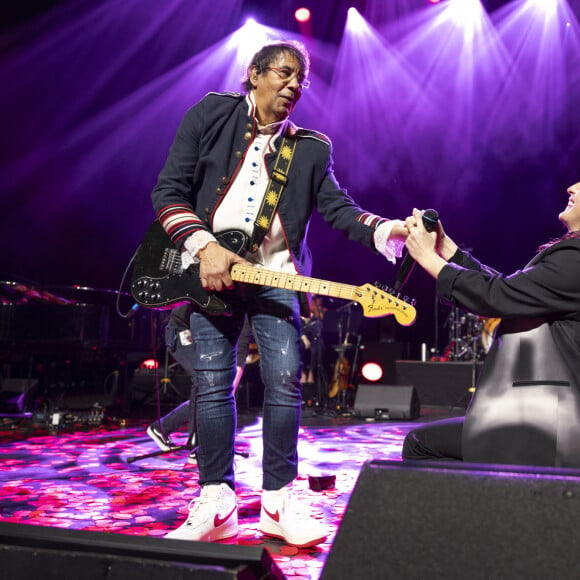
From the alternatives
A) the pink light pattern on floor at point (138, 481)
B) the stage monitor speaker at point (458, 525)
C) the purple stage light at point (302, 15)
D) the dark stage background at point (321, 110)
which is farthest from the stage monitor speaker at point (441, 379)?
the stage monitor speaker at point (458, 525)

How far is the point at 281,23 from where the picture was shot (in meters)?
10.2

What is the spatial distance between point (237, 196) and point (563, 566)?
190cm

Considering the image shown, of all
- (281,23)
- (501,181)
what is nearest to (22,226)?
(281,23)

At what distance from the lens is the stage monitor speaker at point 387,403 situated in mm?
7704

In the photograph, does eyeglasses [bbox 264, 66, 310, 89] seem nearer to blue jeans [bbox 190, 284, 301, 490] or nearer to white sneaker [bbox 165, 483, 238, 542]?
blue jeans [bbox 190, 284, 301, 490]

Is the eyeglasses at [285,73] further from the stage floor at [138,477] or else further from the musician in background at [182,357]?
the musician in background at [182,357]

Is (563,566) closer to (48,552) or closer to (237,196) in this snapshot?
(48,552)

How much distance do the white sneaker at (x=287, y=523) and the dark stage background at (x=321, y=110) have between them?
7.89 metres

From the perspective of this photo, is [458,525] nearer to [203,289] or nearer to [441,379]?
[203,289]

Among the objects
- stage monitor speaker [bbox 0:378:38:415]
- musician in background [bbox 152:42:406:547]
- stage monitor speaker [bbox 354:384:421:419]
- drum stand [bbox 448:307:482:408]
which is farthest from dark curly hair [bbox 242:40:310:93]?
drum stand [bbox 448:307:482:408]

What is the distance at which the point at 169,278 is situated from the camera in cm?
254

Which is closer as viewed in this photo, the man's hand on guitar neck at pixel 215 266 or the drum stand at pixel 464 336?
the man's hand on guitar neck at pixel 215 266

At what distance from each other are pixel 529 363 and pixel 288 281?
3.08 feet

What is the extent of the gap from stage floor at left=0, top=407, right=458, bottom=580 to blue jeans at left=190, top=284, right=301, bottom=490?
1.03 ft
